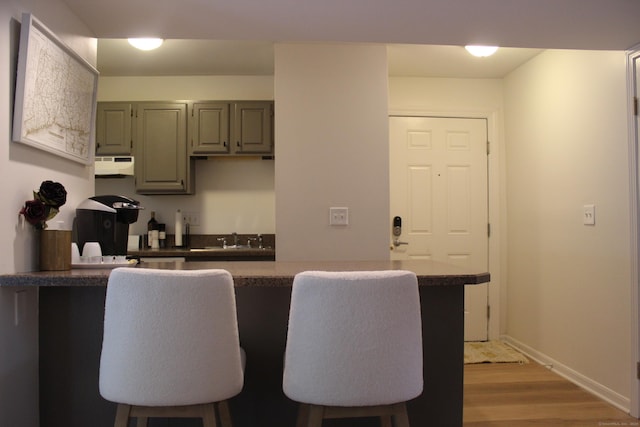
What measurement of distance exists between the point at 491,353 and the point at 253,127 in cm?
279

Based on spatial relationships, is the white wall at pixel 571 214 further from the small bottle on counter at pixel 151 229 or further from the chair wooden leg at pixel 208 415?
the small bottle on counter at pixel 151 229

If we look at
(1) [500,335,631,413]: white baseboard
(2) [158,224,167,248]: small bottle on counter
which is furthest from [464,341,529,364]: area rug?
(2) [158,224,167,248]: small bottle on counter

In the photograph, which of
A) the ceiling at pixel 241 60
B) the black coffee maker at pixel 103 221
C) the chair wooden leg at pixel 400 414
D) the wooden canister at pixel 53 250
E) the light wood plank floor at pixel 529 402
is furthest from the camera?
the ceiling at pixel 241 60

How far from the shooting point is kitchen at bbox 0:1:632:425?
2.55 m

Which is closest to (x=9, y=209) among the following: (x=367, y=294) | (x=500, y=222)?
(x=367, y=294)

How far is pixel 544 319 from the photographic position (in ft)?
10.6

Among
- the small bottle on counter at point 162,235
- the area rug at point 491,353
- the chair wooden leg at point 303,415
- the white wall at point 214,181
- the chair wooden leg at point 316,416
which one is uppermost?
the white wall at point 214,181

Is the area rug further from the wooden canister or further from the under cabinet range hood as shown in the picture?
the under cabinet range hood

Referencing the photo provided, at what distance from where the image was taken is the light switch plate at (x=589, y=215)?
2701 millimetres

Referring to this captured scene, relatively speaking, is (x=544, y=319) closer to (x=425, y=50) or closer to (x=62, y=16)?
(x=425, y=50)

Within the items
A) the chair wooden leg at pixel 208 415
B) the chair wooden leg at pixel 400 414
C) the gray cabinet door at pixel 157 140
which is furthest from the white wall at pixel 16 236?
the gray cabinet door at pixel 157 140

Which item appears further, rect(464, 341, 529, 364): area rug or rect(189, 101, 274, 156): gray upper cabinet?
rect(189, 101, 274, 156): gray upper cabinet

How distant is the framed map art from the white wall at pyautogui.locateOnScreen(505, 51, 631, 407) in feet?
9.89

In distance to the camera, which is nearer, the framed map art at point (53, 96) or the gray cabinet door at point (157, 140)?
the framed map art at point (53, 96)
